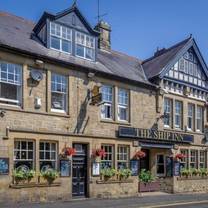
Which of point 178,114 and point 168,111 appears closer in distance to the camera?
point 168,111

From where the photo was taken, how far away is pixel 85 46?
24.5 m

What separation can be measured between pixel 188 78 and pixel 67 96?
11975mm

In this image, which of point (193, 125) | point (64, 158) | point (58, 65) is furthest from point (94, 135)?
point (193, 125)

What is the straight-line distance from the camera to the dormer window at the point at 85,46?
949 inches

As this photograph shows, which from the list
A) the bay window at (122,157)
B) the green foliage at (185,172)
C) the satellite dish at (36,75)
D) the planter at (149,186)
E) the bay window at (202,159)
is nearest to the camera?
the satellite dish at (36,75)

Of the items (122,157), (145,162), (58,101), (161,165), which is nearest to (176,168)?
(161,165)

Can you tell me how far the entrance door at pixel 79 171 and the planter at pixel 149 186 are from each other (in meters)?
4.86

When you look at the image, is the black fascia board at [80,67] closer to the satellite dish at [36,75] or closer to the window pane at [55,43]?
the satellite dish at [36,75]

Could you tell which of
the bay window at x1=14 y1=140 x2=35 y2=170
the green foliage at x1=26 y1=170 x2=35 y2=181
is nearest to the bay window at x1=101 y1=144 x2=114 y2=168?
the bay window at x1=14 y1=140 x2=35 y2=170

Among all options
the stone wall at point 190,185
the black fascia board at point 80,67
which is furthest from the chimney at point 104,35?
the stone wall at point 190,185

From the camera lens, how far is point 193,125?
31.7 m

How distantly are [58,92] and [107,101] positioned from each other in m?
3.77

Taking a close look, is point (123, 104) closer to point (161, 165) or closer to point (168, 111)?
point (168, 111)

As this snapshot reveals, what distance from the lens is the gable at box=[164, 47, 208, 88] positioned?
98.8 feet
